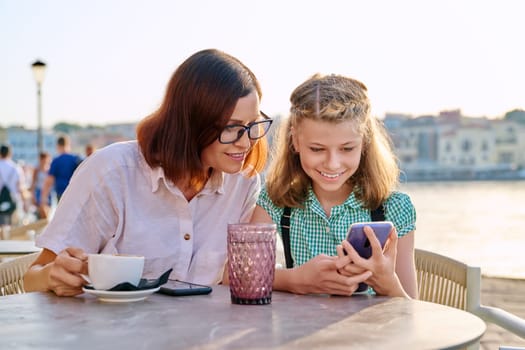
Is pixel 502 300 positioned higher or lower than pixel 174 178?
lower

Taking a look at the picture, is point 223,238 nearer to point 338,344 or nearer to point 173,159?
point 173,159

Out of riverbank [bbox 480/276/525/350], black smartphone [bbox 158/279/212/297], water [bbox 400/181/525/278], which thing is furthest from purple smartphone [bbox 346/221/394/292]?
water [bbox 400/181/525/278]

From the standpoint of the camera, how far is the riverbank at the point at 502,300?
352cm

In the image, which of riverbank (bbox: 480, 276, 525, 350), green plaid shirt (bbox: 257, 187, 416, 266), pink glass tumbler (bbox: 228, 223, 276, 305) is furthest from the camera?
riverbank (bbox: 480, 276, 525, 350)

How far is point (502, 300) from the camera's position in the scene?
473 cm

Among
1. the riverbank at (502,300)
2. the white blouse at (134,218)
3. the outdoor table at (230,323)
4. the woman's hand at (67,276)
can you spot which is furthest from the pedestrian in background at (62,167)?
the outdoor table at (230,323)

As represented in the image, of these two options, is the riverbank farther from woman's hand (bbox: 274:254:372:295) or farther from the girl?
woman's hand (bbox: 274:254:372:295)

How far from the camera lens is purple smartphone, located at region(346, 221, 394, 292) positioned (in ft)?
4.74

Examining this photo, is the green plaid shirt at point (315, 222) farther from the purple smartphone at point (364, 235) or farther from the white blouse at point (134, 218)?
the purple smartphone at point (364, 235)

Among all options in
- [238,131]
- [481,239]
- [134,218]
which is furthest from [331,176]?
[481,239]

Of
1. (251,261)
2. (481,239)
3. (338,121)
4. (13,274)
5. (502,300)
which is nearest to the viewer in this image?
(251,261)

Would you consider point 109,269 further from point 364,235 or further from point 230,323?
point 364,235

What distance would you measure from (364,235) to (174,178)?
21.6 inches

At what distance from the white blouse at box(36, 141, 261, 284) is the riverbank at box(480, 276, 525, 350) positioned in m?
1.89
